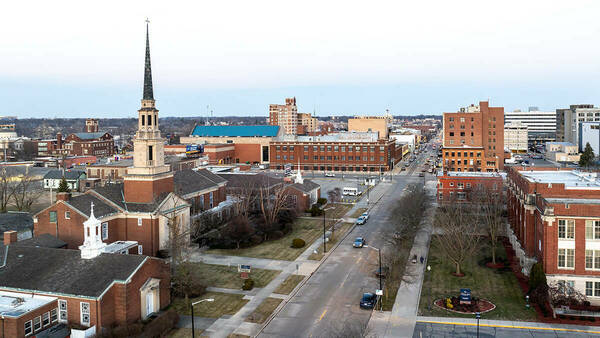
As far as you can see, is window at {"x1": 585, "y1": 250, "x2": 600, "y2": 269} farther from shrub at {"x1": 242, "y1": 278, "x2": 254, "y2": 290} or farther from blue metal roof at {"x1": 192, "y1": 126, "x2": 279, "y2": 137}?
blue metal roof at {"x1": 192, "y1": 126, "x2": 279, "y2": 137}

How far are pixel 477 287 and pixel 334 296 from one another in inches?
530

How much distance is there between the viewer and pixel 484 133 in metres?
128

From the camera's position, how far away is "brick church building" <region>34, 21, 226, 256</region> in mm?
52500

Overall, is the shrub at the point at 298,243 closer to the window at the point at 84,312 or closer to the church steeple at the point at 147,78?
the church steeple at the point at 147,78

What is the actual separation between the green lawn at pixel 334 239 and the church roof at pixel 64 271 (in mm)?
22587

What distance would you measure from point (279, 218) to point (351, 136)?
3430 inches

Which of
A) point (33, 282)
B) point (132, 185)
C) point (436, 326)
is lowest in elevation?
point (436, 326)

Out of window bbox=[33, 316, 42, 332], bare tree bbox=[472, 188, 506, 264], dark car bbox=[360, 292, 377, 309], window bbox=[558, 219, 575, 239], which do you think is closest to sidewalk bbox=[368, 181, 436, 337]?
dark car bbox=[360, 292, 377, 309]

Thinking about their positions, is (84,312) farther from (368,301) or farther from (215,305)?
(368,301)

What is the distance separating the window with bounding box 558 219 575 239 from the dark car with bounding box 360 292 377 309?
16690 mm

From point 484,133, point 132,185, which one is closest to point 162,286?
point 132,185

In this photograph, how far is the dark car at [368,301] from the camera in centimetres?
4068

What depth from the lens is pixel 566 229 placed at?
139 ft

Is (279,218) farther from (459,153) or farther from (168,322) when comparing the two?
(459,153)
